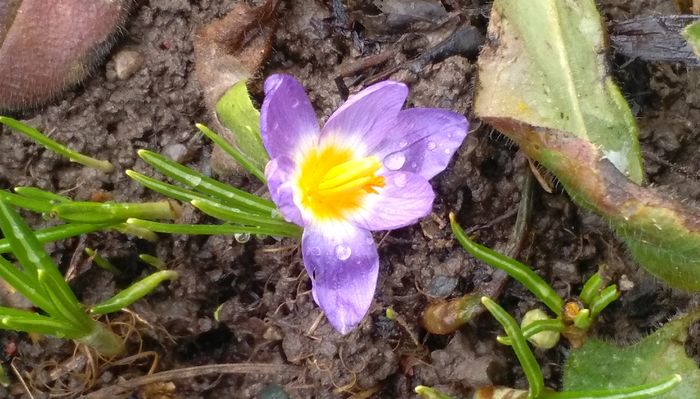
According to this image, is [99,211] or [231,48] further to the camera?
[231,48]

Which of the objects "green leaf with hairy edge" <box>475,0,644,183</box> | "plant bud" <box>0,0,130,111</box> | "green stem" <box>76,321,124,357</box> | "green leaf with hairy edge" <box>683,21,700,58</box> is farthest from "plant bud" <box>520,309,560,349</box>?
"plant bud" <box>0,0,130,111</box>

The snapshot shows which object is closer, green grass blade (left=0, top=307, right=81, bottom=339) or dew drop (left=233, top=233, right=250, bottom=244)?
green grass blade (left=0, top=307, right=81, bottom=339)

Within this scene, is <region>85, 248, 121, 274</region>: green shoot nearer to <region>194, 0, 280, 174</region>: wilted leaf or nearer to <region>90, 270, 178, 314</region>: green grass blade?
<region>90, 270, 178, 314</region>: green grass blade

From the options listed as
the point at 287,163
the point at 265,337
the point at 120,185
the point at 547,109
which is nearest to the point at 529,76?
the point at 547,109

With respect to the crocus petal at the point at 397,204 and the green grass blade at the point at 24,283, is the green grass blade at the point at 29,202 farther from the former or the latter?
the crocus petal at the point at 397,204

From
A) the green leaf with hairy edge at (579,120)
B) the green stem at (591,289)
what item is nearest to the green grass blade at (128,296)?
the green leaf with hairy edge at (579,120)

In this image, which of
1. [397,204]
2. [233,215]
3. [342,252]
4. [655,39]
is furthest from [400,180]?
[655,39]

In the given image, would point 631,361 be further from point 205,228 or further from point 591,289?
point 205,228
